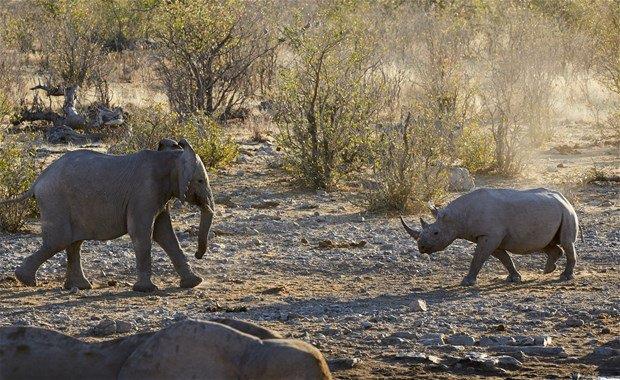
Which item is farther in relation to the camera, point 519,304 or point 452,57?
point 452,57

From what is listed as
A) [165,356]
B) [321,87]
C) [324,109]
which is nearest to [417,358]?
[165,356]

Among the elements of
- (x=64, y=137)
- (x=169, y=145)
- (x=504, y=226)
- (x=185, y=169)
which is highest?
(x=169, y=145)

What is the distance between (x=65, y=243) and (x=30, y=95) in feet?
46.0

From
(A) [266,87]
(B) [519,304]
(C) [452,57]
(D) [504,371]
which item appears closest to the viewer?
(D) [504,371]

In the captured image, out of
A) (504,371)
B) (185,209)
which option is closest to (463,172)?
(185,209)

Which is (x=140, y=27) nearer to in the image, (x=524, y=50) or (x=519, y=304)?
(x=524, y=50)

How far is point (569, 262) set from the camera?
39.9 feet

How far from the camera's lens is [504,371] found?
8.62 meters

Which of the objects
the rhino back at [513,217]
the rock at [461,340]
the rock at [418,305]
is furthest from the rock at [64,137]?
the rock at [461,340]

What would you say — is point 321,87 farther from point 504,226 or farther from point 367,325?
point 367,325

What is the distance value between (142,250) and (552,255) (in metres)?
3.84

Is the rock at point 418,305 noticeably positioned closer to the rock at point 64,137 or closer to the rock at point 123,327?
the rock at point 123,327

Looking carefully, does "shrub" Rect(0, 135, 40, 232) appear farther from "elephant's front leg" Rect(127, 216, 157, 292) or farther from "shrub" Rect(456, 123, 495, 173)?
"shrub" Rect(456, 123, 495, 173)

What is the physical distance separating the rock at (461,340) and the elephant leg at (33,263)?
381cm
